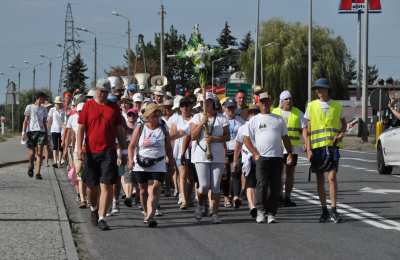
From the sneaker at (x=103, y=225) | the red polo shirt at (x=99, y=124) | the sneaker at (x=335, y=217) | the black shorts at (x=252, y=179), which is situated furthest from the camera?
the black shorts at (x=252, y=179)

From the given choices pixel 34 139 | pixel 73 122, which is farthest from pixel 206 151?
pixel 34 139

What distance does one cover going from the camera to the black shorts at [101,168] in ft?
38.2

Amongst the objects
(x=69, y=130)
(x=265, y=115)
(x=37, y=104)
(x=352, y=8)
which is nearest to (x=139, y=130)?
(x=265, y=115)

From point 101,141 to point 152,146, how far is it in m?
0.73

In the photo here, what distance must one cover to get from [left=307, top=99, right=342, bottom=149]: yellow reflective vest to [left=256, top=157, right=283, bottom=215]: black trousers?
58 centimetres

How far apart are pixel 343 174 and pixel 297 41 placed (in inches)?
2153

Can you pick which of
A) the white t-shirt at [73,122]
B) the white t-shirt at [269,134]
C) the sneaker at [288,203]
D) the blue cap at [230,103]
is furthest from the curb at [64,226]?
the sneaker at [288,203]

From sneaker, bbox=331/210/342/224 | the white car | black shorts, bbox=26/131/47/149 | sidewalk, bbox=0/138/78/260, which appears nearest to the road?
sneaker, bbox=331/210/342/224

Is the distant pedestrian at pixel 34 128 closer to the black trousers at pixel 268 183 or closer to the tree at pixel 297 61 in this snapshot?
the black trousers at pixel 268 183

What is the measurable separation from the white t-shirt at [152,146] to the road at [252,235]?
2.50ft

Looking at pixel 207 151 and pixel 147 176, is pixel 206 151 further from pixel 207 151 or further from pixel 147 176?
pixel 147 176

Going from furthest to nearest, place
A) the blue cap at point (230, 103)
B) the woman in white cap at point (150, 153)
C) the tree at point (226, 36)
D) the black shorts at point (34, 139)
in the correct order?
the tree at point (226, 36) → the black shorts at point (34, 139) → the blue cap at point (230, 103) → the woman in white cap at point (150, 153)

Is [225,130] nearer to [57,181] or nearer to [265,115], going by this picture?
[265,115]

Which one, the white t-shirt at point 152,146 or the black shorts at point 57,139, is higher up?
the white t-shirt at point 152,146
